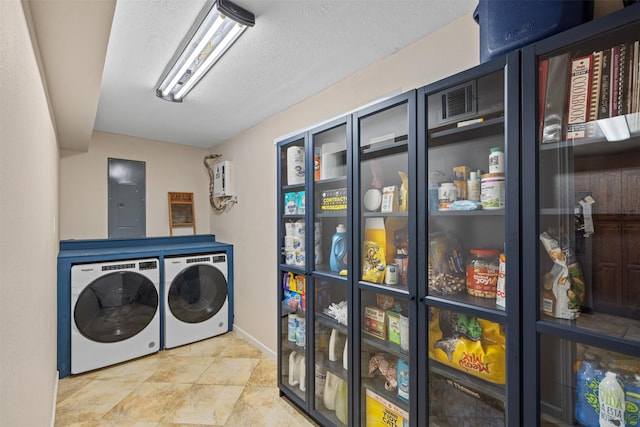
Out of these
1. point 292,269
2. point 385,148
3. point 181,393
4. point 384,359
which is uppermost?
point 385,148

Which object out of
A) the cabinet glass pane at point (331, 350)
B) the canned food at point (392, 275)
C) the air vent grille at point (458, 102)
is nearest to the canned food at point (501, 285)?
the canned food at point (392, 275)

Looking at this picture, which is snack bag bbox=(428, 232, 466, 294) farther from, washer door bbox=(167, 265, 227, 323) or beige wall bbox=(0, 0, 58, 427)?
washer door bbox=(167, 265, 227, 323)

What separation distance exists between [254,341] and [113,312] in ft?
4.54

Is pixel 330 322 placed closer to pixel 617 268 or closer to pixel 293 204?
pixel 293 204

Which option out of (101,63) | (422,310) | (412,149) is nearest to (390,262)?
(422,310)

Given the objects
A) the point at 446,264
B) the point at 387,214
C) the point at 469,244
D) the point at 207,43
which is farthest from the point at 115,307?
the point at 469,244

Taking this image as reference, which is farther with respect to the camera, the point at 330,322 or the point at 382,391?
the point at 330,322

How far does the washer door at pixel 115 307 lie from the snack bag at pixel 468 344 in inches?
110

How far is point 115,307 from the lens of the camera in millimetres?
2908

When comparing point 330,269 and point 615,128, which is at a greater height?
point 615,128

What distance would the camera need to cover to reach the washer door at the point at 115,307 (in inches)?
109

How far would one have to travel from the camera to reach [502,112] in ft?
4.03

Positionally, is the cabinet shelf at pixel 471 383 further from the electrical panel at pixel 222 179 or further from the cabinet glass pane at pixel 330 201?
the electrical panel at pixel 222 179

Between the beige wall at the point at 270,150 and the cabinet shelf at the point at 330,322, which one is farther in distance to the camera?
the cabinet shelf at the point at 330,322
